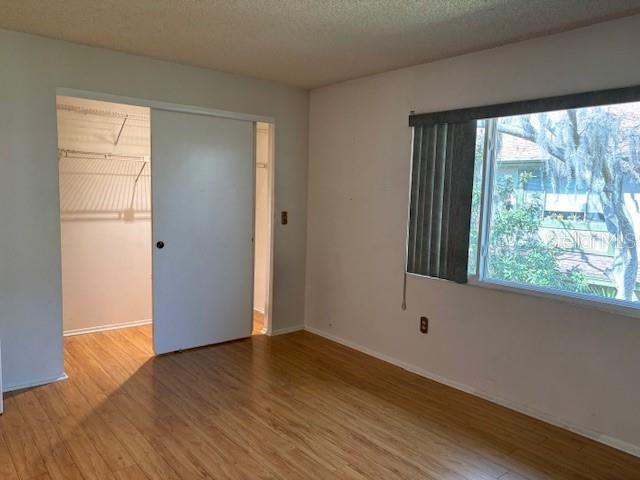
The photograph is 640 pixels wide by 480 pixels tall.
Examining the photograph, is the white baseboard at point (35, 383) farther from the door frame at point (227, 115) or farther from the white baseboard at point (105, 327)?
the white baseboard at point (105, 327)

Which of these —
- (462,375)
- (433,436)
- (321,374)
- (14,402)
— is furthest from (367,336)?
(14,402)

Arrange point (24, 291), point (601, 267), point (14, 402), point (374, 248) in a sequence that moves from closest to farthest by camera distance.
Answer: point (601, 267), point (14, 402), point (24, 291), point (374, 248)

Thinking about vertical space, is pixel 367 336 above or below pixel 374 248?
below

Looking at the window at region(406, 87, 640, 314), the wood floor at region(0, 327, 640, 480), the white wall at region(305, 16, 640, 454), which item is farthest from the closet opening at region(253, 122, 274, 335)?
the window at region(406, 87, 640, 314)

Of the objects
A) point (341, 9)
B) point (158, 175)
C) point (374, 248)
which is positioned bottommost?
point (374, 248)

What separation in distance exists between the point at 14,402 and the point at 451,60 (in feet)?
12.2

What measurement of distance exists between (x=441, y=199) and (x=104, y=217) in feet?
Answer: 10.1

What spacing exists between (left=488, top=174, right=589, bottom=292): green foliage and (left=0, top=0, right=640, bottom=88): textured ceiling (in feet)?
3.13

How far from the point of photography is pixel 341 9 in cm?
251

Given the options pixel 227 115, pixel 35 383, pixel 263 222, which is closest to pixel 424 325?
pixel 263 222

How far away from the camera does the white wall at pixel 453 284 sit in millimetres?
2654

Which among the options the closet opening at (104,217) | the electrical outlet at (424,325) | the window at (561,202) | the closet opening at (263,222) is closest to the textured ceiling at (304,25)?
the window at (561,202)

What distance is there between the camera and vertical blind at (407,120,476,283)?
3254 millimetres

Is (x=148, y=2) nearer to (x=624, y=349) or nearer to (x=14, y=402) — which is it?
(x=14, y=402)
